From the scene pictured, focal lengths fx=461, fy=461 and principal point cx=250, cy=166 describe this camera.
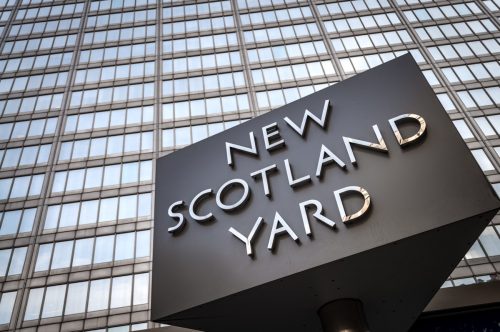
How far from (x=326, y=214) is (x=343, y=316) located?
11.5 feet

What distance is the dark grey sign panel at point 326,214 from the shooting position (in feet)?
43.1

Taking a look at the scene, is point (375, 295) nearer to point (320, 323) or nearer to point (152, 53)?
point (320, 323)

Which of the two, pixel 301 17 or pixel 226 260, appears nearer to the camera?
pixel 226 260

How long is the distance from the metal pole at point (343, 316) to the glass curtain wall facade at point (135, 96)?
17324 millimetres

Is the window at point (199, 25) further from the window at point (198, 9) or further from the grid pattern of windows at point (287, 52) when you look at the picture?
the grid pattern of windows at point (287, 52)

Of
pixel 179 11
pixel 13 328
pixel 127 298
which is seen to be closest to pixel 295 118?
pixel 127 298

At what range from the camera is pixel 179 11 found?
54062mm

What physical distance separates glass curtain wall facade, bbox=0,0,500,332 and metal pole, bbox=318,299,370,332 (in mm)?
17324

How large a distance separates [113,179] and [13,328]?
13078 millimetres

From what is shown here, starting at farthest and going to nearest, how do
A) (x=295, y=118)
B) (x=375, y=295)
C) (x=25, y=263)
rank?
(x=25, y=263) < (x=295, y=118) < (x=375, y=295)

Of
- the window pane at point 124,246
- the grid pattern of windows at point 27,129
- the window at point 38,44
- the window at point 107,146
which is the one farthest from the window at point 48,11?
the window pane at point 124,246

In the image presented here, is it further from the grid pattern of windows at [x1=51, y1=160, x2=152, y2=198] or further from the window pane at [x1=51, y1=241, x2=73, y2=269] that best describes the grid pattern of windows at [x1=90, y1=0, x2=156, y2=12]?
the window pane at [x1=51, y1=241, x2=73, y2=269]

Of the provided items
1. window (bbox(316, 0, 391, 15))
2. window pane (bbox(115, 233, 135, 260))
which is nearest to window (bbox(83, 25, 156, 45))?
window (bbox(316, 0, 391, 15))

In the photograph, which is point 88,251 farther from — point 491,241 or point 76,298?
point 491,241
